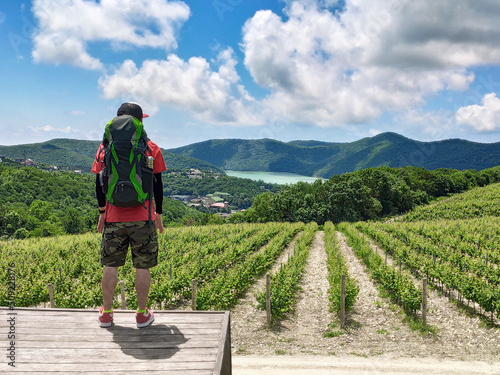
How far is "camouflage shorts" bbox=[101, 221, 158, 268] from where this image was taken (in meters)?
3.25

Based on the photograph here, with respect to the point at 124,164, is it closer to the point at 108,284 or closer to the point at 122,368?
the point at 108,284

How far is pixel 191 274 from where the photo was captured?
11930 millimetres

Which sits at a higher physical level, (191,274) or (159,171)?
(159,171)

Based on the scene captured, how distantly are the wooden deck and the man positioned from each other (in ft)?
0.74

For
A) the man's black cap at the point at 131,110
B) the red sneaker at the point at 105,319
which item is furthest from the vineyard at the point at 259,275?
the man's black cap at the point at 131,110

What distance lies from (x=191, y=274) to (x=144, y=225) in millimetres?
9232

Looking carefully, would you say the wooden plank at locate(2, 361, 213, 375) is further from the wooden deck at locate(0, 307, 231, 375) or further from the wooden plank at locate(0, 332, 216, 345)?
the wooden plank at locate(0, 332, 216, 345)

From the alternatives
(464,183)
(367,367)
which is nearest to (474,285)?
(367,367)

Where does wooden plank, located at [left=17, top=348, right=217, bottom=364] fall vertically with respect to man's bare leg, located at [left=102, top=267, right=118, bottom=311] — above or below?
below

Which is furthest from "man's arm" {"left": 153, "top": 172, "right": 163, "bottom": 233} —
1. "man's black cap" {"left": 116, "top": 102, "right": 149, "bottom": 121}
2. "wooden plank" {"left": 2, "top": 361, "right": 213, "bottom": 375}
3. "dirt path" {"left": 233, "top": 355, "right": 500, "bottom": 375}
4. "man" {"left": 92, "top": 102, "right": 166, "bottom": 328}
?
"dirt path" {"left": 233, "top": 355, "right": 500, "bottom": 375}

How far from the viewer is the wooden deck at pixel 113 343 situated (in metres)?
2.62

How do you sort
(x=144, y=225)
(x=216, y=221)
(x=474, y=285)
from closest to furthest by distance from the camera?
1. (x=144, y=225)
2. (x=474, y=285)
3. (x=216, y=221)

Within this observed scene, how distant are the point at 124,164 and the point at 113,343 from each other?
5.85 ft

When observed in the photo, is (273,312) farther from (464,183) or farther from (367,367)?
(464,183)
